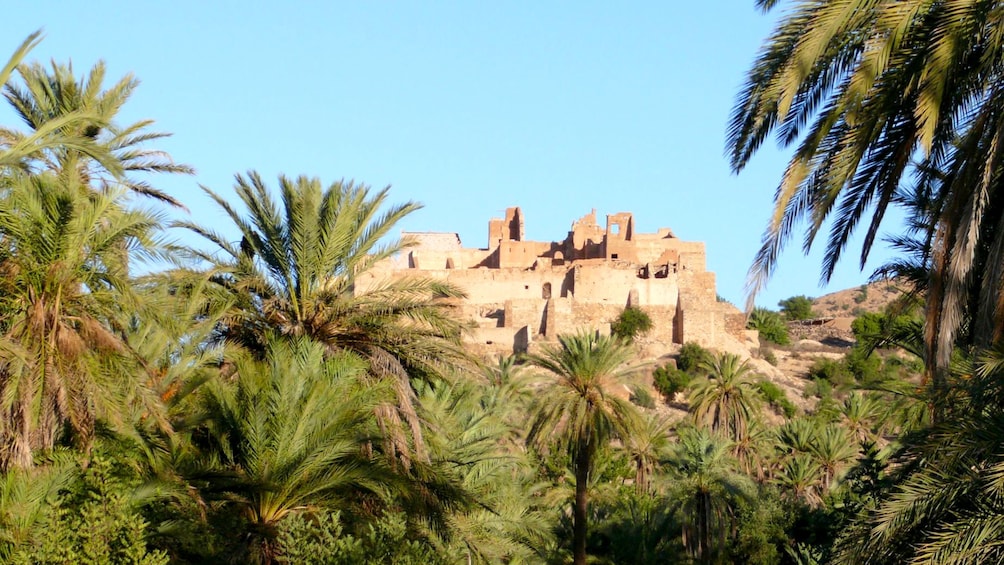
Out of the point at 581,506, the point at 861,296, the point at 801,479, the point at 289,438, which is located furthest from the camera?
the point at 861,296

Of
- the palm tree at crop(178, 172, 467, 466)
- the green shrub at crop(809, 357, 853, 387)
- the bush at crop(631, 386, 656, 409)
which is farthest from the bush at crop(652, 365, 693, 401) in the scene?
the palm tree at crop(178, 172, 467, 466)

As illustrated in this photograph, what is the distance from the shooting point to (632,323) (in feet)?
198

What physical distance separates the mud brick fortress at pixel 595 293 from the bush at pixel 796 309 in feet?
128

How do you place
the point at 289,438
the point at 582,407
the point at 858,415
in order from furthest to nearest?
the point at 858,415, the point at 582,407, the point at 289,438

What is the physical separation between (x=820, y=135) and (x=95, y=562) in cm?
633

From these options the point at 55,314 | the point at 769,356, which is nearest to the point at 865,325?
the point at 769,356

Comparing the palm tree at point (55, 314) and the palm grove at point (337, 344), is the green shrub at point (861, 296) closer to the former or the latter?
the palm grove at point (337, 344)

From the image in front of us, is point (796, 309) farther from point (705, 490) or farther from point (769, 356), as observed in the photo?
point (705, 490)

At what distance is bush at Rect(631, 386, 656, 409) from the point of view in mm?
52691

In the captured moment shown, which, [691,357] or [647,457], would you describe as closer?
[647,457]

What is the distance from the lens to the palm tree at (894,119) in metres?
6.91

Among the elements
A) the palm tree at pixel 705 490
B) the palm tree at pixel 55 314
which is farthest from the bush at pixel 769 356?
the palm tree at pixel 55 314

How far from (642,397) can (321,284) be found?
40366mm

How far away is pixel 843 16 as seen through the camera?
273 inches
